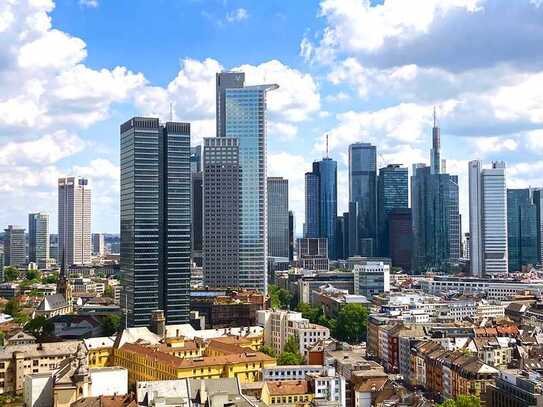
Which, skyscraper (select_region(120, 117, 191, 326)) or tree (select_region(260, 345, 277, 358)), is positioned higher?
skyscraper (select_region(120, 117, 191, 326))

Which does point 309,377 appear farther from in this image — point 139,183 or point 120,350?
point 139,183

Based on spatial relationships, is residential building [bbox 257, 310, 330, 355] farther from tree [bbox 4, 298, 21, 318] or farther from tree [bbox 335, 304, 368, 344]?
tree [bbox 4, 298, 21, 318]

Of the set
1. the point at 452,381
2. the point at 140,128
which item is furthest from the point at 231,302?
the point at 452,381

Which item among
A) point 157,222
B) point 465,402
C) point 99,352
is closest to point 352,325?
point 157,222

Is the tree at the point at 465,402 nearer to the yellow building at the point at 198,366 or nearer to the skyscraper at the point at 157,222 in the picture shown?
the yellow building at the point at 198,366

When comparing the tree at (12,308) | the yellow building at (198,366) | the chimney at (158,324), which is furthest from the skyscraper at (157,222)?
the tree at (12,308)

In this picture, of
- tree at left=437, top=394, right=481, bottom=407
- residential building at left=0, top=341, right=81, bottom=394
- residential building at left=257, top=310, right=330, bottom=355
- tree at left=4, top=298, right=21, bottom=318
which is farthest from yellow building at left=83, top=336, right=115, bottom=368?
tree at left=4, top=298, right=21, bottom=318

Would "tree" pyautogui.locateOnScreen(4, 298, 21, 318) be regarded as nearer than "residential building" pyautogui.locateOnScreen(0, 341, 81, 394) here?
No
